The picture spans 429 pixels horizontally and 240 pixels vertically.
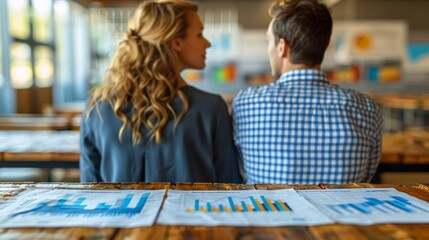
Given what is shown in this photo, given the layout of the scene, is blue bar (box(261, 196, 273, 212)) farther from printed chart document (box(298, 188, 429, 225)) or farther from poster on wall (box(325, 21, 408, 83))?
poster on wall (box(325, 21, 408, 83))

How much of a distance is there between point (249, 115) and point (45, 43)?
5772 millimetres

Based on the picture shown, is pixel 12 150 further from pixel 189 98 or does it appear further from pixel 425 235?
pixel 425 235

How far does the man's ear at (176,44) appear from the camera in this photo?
1639 millimetres

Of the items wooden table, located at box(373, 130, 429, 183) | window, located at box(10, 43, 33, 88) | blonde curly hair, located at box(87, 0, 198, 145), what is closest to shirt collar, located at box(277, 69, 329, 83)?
blonde curly hair, located at box(87, 0, 198, 145)

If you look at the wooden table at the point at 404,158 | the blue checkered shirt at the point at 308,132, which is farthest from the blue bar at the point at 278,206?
the wooden table at the point at 404,158

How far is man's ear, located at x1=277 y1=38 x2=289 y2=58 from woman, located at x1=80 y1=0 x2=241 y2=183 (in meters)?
0.28

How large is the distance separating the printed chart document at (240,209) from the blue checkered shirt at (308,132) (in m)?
0.61

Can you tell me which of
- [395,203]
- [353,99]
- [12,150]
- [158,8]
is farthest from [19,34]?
[395,203]

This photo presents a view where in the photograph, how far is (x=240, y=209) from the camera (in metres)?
0.82

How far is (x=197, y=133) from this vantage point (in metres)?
1.59

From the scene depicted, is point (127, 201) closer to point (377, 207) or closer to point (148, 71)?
point (377, 207)

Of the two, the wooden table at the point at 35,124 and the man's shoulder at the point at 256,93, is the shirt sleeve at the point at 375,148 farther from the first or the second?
the wooden table at the point at 35,124

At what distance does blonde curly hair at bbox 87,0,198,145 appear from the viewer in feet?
5.09

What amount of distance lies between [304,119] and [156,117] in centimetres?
49
